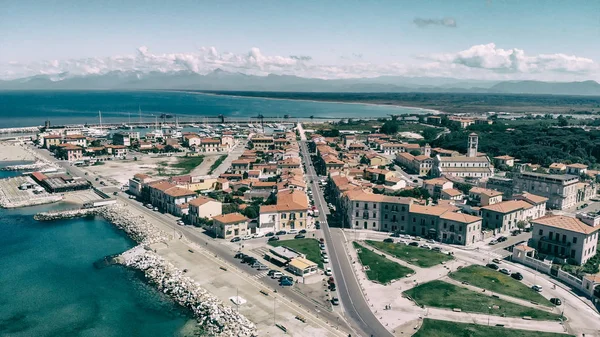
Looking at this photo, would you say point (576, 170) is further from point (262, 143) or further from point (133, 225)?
point (133, 225)

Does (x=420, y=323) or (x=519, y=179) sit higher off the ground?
(x=519, y=179)

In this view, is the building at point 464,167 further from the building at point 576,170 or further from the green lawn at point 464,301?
the green lawn at point 464,301

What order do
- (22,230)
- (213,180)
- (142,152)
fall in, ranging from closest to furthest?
(22,230) < (213,180) < (142,152)

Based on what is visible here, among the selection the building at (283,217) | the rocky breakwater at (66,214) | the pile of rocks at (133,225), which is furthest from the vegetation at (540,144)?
the rocky breakwater at (66,214)

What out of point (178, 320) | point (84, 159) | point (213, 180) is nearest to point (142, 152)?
point (84, 159)

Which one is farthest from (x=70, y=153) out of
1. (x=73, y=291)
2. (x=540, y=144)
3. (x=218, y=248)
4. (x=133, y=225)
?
(x=540, y=144)

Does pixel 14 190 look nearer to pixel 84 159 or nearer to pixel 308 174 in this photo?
→ pixel 84 159
